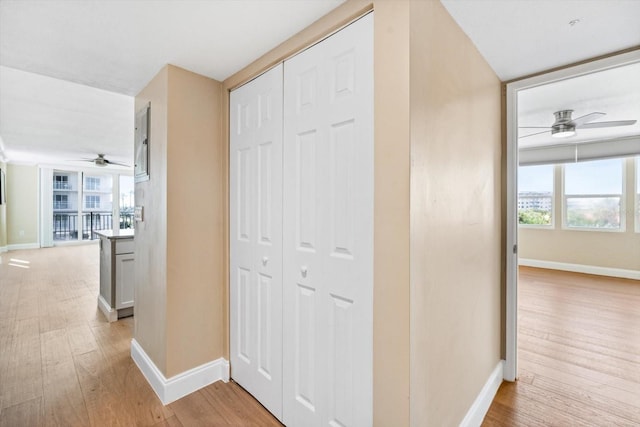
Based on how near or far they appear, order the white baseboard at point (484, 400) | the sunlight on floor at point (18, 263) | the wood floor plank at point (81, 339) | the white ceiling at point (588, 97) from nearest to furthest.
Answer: the white baseboard at point (484, 400) → the white ceiling at point (588, 97) → the wood floor plank at point (81, 339) → the sunlight on floor at point (18, 263)

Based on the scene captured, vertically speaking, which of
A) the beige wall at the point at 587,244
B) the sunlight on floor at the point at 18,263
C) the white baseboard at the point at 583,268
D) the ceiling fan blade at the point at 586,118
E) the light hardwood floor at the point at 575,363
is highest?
the ceiling fan blade at the point at 586,118

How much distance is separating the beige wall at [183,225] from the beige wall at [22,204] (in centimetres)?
840

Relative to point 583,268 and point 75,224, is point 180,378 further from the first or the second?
point 75,224

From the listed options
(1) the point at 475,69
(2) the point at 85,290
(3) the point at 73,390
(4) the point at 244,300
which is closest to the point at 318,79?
(1) the point at 475,69

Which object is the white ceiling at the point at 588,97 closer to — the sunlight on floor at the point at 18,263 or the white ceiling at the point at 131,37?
the white ceiling at the point at 131,37

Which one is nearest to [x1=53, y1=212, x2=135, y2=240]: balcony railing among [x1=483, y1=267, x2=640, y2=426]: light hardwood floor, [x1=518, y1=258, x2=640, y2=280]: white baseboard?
[x1=483, y1=267, x2=640, y2=426]: light hardwood floor

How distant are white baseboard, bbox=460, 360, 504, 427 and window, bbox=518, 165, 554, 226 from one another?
5.06m

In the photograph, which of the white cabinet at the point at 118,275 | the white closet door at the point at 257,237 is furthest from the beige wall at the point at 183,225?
the white cabinet at the point at 118,275

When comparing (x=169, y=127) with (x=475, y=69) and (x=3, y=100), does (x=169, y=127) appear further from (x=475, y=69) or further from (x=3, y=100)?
(x=3, y=100)

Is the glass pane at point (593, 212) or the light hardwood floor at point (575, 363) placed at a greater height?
the glass pane at point (593, 212)

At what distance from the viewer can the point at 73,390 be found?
198 centimetres

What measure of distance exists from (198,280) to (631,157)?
6973mm

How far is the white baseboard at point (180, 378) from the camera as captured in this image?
6.20 feet

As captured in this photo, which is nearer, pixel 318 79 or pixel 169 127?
pixel 318 79
